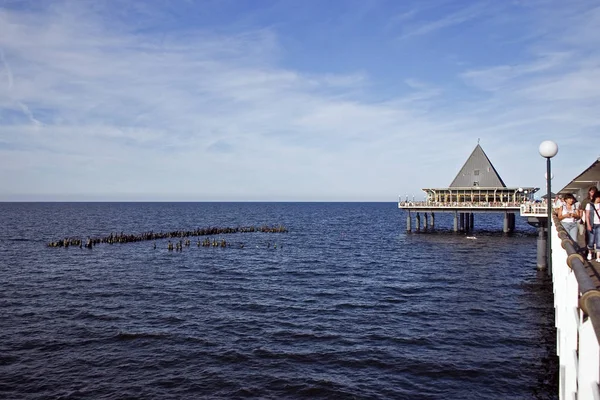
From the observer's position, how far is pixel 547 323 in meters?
23.5

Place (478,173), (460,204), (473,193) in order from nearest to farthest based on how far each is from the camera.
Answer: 1. (460,204)
2. (473,193)
3. (478,173)

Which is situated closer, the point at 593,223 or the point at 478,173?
the point at 593,223

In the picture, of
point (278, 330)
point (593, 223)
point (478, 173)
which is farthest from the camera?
point (478, 173)

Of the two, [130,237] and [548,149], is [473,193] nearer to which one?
[130,237]

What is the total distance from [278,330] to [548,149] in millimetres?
14356

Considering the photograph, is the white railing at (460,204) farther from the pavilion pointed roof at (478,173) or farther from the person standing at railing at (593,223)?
the person standing at railing at (593,223)

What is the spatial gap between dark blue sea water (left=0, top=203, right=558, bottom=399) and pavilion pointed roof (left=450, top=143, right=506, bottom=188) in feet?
93.5

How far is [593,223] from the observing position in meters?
11.7

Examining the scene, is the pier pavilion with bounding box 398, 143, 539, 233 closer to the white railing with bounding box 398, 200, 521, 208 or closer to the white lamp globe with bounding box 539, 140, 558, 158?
the white railing with bounding box 398, 200, 521, 208

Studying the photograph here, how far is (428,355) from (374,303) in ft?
29.4

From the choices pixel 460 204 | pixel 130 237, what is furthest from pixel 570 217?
pixel 130 237

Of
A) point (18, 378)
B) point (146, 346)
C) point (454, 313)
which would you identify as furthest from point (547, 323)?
point (18, 378)

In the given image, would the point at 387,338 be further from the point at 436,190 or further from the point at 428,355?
the point at 436,190

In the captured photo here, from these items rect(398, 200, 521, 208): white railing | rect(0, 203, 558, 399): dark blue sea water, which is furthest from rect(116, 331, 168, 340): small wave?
rect(398, 200, 521, 208): white railing
